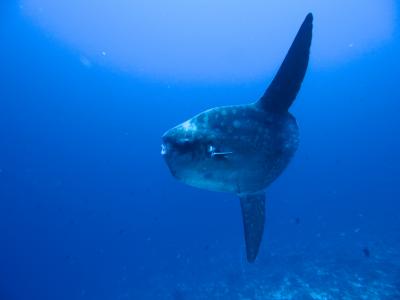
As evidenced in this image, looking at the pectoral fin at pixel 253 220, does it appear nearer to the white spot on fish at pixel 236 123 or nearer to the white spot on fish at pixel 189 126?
the white spot on fish at pixel 236 123

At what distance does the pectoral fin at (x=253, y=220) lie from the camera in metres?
4.08

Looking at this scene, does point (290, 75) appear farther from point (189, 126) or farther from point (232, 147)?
point (189, 126)

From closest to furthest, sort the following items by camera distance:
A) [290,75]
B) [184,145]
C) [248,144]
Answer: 1. [184,145]
2. [248,144]
3. [290,75]

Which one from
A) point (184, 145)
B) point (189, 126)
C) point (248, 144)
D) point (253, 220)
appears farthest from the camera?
point (253, 220)

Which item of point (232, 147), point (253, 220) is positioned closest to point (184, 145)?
point (232, 147)

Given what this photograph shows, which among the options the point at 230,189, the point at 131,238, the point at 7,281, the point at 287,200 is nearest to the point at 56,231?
the point at 131,238

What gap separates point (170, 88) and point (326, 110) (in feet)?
210

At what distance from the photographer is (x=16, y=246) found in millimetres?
70312

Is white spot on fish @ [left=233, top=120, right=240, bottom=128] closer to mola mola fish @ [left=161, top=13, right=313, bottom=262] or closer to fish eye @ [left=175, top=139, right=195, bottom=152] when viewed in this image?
mola mola fish @ [left=161, top=13, right=313, bottom=262]

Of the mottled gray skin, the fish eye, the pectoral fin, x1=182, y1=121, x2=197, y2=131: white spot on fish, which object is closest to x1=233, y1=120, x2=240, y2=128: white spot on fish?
the mottled gray skin

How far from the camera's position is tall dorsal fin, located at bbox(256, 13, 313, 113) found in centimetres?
350

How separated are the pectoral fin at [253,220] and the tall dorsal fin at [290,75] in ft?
3.51

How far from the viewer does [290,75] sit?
11.8ft

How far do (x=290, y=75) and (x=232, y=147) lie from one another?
40.9 inches
